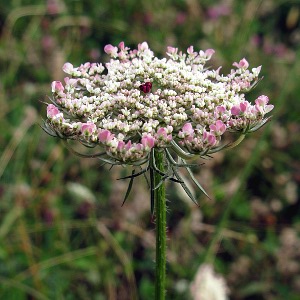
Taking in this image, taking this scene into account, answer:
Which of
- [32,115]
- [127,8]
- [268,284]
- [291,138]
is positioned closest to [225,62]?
[291,138]

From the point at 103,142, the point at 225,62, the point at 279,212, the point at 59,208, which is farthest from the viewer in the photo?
the point at 225,62

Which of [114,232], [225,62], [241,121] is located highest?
[225,62]

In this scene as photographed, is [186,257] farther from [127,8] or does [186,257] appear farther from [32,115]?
[127,8]

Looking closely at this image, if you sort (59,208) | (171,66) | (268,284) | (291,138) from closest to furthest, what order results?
(171,66)
(268,284)
(59,208)
(291,138)

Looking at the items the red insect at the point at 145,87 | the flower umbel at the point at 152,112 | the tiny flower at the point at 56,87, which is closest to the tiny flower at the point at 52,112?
the flower umbel at the point at 152,112

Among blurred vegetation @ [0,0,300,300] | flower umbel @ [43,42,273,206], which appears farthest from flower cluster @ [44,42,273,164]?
blurred vegetation @ [0,0,300,300]

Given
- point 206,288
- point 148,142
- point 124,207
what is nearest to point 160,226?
point 148,142

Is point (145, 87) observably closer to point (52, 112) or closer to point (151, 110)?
point (151, 110)
